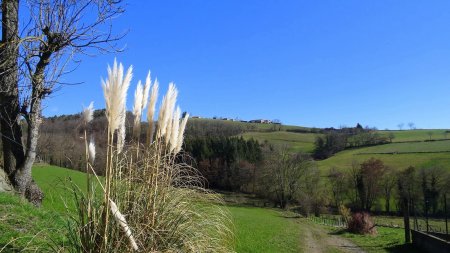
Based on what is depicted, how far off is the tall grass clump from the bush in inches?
968

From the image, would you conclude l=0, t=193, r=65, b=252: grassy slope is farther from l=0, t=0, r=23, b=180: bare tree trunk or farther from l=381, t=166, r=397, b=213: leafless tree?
l=381, t=166, r=397, b=213: leafless tree

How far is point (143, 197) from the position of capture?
3.99m

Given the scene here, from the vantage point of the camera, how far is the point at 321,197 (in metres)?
56.1

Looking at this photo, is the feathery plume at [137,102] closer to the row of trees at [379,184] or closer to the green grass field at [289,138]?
the row of trees at [379,184]

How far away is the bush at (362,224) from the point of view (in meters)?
27.1

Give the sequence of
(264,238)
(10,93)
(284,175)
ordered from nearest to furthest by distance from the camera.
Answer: (10,93), (264,238), (284,175)

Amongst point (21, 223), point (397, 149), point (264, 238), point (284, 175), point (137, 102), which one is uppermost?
point (397, 149)

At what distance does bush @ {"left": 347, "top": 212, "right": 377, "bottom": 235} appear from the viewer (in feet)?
88.9

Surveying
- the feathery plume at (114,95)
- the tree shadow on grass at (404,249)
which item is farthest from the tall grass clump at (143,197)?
the tree shadow on grass at (404,249)

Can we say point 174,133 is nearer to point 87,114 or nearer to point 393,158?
point 87,114

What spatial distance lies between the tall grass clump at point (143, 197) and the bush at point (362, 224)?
24596 millimetres

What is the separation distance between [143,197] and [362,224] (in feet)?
85.1

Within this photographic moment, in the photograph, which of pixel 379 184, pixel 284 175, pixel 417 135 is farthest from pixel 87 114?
pixel 417 135

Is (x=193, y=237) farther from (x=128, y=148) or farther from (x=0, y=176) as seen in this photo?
(x=0, y=176)
